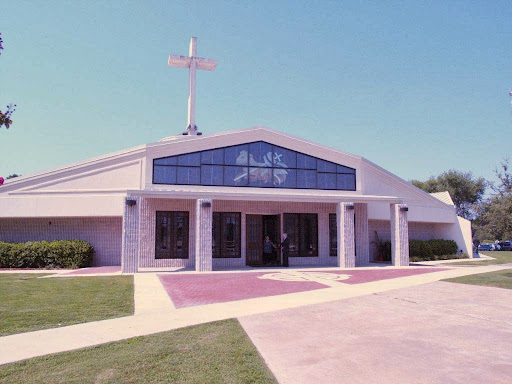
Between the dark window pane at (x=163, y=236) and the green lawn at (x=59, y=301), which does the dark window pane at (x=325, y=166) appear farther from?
the green lawn at (x=59, y=301)

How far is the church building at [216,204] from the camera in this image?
57.8 feet

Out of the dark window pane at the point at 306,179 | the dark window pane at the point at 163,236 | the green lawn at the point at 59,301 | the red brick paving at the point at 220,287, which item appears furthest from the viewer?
the dark window pane at the point at 306,179

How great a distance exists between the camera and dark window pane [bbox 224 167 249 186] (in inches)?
724

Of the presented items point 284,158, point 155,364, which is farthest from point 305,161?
point 155,364

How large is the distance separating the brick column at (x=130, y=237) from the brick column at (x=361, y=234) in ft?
35.1

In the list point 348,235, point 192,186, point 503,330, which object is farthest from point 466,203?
point 503,330

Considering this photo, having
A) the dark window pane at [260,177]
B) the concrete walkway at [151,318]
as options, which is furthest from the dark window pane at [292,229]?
the concrete walkway at [151,318]

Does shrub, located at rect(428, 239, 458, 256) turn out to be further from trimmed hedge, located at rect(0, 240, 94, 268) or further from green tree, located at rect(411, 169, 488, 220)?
green tree, located at rect(411, 169, 488, 220)

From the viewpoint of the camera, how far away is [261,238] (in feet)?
61.8

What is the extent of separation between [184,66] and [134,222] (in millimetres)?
13537

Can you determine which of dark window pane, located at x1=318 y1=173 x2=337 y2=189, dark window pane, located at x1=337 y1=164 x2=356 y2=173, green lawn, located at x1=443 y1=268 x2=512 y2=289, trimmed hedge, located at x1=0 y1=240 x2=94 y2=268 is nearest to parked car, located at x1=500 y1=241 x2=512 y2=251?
dark window pane, located at x1=337 y1=164 x2=356 y2=173

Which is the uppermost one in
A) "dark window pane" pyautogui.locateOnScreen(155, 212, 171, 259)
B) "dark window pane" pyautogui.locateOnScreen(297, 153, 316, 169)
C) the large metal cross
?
the large metal cross

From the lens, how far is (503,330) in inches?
248

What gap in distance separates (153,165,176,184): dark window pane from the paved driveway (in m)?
11.0
